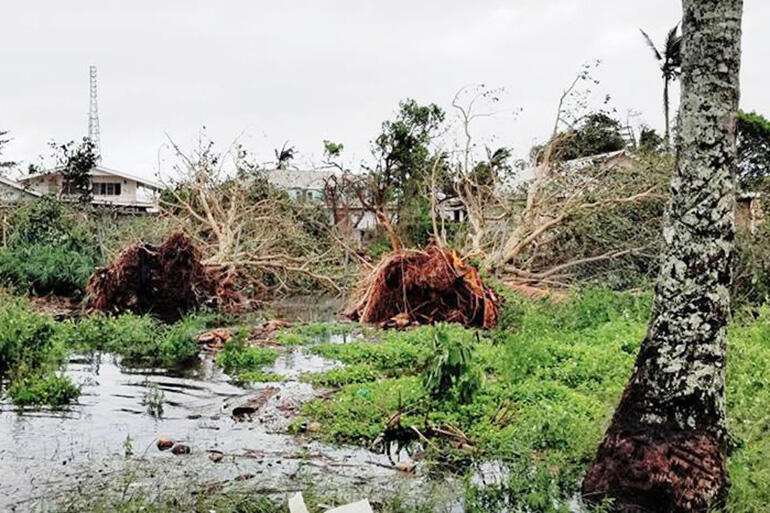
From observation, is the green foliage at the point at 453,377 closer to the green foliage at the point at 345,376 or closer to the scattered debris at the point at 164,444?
the green foliage at the point at 345,376

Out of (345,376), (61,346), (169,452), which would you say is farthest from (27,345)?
(169,452)

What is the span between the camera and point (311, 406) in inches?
254

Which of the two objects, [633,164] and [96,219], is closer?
[633,164]

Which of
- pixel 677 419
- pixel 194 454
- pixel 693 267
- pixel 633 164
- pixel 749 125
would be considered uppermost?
pixel 749 125

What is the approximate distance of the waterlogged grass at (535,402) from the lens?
14.6 feet

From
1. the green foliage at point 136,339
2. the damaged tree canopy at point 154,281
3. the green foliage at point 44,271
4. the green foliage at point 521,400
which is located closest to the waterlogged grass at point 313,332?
the green foliage at point 521,400

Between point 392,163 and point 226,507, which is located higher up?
point 392,163

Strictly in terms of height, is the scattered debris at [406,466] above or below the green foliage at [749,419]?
below

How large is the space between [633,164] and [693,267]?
12.3 metres

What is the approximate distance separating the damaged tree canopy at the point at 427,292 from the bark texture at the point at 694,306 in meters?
7.65

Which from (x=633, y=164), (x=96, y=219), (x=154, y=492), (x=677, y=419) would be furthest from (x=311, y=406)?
(x=96, y=219)

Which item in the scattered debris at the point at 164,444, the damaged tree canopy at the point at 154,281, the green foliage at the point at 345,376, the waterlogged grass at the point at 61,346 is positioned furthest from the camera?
the damaged tree canopy at the point at 154,281

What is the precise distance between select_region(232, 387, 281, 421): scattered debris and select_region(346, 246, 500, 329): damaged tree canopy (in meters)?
5.00

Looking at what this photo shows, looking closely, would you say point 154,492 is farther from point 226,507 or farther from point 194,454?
point 194,454
